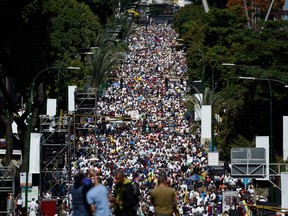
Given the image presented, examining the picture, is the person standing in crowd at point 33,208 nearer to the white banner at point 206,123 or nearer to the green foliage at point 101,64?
the white banner at point 206,123

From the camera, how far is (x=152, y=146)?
257ft

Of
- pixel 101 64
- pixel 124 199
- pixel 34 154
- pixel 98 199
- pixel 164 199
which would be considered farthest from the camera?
pixel 101 64

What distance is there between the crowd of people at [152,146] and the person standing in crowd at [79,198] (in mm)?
59

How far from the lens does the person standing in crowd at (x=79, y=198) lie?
77.0ft

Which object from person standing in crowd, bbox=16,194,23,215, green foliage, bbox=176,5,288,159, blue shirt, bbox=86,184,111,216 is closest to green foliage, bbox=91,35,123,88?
green foliage, bbox=176,5,288,159

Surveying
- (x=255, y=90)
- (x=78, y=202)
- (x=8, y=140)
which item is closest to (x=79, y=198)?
(x=78, y=202)

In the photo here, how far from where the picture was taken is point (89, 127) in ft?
266

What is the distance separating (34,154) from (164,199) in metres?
31.3

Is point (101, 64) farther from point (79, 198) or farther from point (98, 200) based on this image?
point (98, 200)

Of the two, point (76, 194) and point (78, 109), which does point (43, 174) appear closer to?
point (78, 109)

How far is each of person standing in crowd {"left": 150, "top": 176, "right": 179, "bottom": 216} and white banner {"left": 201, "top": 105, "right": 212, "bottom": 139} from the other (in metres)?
45.8

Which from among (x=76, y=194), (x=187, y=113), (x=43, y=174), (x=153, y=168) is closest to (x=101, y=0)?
(x=187, y=113)

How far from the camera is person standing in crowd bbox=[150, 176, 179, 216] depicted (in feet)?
80.7

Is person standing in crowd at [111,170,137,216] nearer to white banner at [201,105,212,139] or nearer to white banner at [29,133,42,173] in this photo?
white banner at [29,133,42,173]
